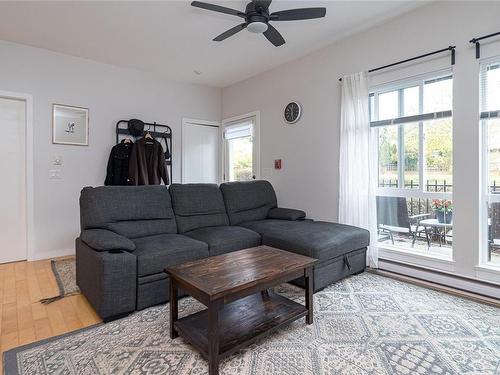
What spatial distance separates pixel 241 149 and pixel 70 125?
253 centimetres

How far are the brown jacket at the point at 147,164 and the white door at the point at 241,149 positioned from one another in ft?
4.07

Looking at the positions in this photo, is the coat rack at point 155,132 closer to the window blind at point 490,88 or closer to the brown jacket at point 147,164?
the brown jacket at point 147,164

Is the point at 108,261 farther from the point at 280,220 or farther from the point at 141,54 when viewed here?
the point at 141,54

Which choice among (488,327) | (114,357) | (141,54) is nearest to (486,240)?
(488,327)

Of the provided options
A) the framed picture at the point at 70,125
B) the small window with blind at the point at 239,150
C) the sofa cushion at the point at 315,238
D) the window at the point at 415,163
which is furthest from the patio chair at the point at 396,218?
the framed picture at the point at 70,125

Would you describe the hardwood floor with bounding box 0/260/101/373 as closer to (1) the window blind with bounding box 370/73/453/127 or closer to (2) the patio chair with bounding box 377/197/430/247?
(2) the patio chair with bounding box 377/197/430/247

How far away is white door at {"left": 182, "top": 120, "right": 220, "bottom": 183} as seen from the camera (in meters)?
4.83

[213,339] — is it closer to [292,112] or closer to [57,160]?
[292,112]

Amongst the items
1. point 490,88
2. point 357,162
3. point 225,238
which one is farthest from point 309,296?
point 490,88

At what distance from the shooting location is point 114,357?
1.62 metres

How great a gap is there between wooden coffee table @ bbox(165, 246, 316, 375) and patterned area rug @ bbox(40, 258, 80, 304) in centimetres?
133

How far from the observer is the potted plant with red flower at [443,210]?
2723mm

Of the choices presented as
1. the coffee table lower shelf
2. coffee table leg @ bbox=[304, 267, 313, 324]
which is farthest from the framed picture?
coffee table leg @ bbox=[304, 267, 313, 324]

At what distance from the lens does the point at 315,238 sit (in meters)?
2.60
